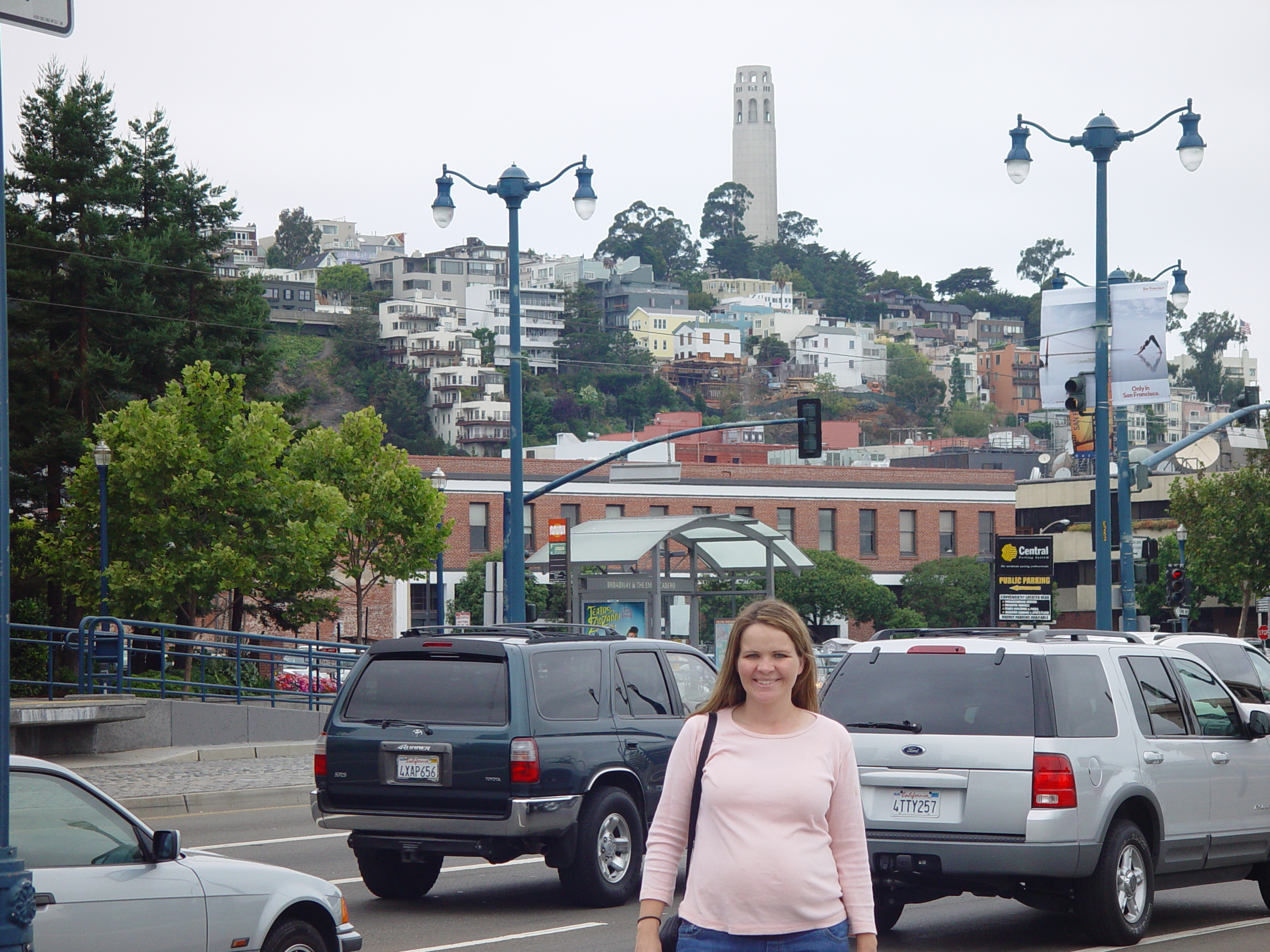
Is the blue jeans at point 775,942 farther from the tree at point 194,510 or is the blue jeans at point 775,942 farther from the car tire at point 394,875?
the tree at point 194,510

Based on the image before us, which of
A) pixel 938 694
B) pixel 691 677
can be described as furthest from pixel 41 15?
pixel 691 677

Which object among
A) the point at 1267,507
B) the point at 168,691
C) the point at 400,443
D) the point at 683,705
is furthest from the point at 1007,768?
the point at 400,443

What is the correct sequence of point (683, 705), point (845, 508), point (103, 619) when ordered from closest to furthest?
point (683, 705) < point (103, 619) < point (845, 508)

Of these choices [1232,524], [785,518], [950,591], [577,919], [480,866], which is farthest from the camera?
[785,518]

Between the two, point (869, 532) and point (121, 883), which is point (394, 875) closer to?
point (121, 883)

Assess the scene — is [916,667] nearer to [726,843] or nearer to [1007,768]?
[1007,768]

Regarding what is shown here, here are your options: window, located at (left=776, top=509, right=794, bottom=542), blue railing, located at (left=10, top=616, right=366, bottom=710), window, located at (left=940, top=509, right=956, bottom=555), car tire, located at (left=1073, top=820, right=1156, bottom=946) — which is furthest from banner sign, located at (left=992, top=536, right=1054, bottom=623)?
window, located at (left=940, top=509, right=956, bottom=555)

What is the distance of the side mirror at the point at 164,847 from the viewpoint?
6.83 metres

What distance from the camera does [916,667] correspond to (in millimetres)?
9906

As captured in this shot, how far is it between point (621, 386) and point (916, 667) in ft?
536

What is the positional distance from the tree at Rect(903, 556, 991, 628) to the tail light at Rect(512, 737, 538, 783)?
213 feet

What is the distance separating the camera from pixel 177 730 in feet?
78.8

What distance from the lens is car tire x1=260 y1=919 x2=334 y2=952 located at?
741cm

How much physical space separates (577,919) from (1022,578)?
815 inches
